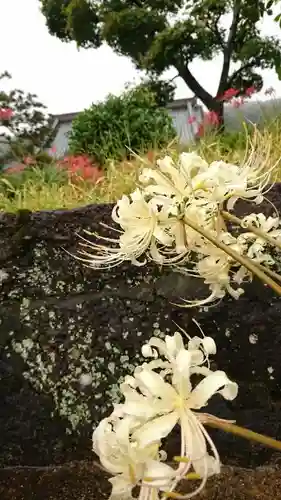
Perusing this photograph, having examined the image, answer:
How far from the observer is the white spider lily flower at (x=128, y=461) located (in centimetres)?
33

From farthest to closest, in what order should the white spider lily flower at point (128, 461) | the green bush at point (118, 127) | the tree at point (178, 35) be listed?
the tree at point (178, 35), the green bush at point (118, 127), the white spider lily flower at point (128, 461)

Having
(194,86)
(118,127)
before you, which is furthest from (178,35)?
(118,127)

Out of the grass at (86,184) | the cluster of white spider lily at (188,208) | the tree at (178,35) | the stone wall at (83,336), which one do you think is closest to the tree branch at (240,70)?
the tree at (178,35)

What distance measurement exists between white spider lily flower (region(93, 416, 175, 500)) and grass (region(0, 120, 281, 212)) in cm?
121

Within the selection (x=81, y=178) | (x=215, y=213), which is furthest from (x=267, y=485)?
(x=81, y=178)

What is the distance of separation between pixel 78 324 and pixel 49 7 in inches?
421

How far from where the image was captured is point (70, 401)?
1308 mm

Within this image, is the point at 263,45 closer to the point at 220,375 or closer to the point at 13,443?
the point at 13,443

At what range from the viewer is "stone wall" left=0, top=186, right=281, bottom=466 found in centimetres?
130

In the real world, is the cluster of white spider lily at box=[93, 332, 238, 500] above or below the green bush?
above

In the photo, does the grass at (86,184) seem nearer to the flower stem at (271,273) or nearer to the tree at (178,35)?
the flower stem at (271,273)

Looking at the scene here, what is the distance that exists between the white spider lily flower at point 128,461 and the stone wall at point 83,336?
3.05ft

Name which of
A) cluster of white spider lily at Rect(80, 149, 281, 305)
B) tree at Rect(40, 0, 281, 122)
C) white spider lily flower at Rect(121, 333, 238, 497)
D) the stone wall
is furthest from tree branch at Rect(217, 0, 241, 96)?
white spider lily flower at Rect(121, 333, 238, 497)

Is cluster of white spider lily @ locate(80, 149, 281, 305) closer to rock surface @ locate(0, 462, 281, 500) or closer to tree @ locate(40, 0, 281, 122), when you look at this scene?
rock surface @ locate(0, 462, 281, 500)
